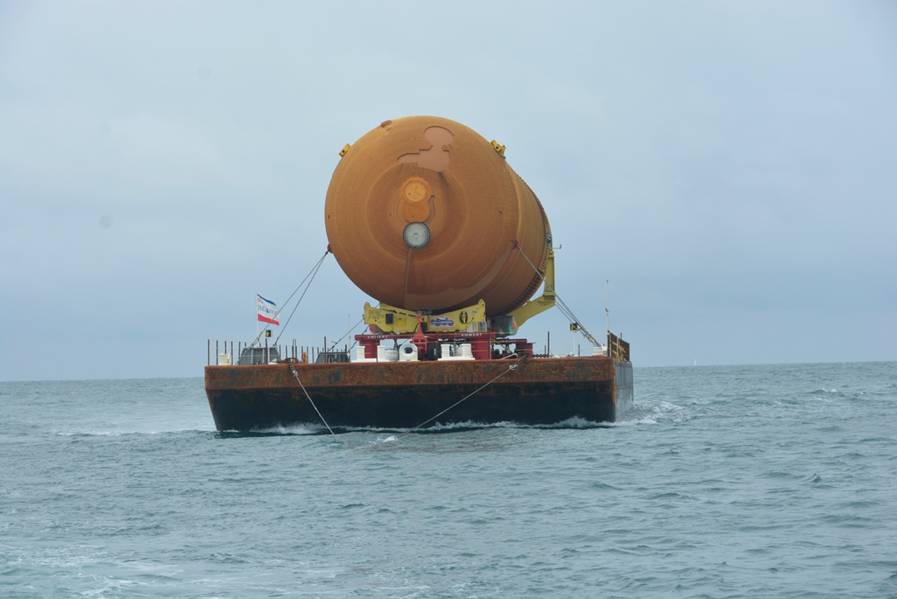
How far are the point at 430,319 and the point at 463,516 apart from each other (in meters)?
16.0

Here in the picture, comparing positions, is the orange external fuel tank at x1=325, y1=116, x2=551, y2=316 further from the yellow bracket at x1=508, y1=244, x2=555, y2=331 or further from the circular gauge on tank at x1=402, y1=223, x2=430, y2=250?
the yellow bracket at x1=508, y1=244, x2=555, y2=331

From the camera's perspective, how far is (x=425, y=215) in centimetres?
3366

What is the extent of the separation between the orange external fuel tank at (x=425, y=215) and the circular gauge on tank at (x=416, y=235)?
26 millimetres

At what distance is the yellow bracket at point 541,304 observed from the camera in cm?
4126

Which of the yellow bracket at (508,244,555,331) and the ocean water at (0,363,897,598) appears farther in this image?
the yellow bracket at (508,244,555,331)

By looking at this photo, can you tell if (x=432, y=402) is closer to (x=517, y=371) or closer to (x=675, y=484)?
(x=517, y=371)

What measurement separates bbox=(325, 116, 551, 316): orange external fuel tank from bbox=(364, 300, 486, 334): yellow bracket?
0.88 ft

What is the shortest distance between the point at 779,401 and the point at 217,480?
125 ft

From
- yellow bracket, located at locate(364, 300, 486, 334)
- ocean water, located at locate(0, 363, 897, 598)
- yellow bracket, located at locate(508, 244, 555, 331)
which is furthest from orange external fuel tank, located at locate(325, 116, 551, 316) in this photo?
yellow bracket, located at locate(508, 244, 555, 331)

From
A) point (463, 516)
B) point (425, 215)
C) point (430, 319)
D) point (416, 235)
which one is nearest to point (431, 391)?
point (430, 319)

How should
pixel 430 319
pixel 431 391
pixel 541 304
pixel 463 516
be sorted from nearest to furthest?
pixel 463 516, pixel 431 391, pixel 430 319, pixel 541 304

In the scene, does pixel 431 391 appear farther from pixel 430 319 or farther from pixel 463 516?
pixel 463 516

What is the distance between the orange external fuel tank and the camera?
33.8 meters

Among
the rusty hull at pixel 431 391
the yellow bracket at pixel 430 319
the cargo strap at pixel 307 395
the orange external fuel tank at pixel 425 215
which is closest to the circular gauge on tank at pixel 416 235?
the orange external fuel tank at pixel 425 215
